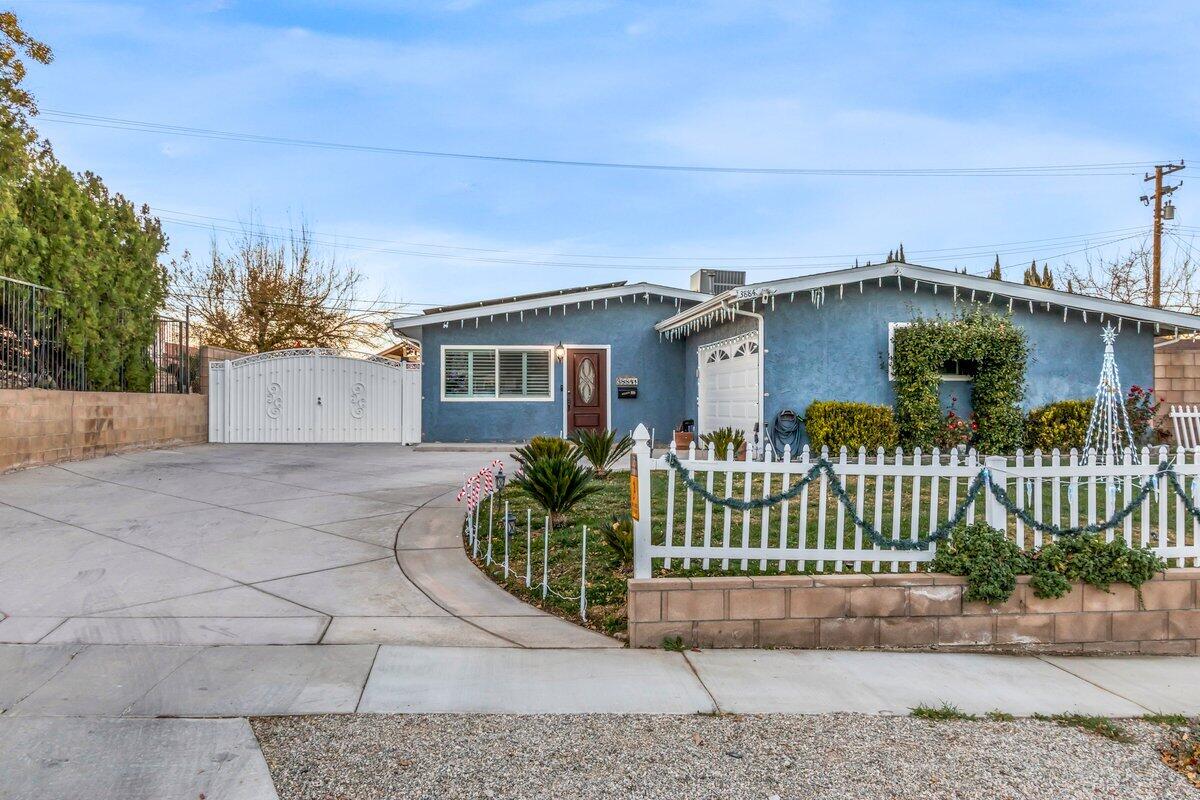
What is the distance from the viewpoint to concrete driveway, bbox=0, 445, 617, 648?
15.0 ft

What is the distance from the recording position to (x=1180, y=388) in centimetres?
1477

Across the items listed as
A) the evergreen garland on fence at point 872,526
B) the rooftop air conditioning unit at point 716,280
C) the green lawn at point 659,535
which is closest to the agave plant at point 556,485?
the green lawn at point 659,535

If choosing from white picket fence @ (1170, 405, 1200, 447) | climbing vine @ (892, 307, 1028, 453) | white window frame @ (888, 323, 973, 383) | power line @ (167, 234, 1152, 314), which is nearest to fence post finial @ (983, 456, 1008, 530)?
climbing vine @ (892, 307, 1028, 453)

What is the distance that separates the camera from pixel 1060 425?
41.2ft

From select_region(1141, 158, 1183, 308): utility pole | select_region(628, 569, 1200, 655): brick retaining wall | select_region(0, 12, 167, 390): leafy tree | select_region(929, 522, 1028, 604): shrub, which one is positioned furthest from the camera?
select_region(1141, 158, 1183, 308): utility pole

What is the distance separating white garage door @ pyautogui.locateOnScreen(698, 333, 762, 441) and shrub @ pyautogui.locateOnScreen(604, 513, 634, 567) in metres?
6.90

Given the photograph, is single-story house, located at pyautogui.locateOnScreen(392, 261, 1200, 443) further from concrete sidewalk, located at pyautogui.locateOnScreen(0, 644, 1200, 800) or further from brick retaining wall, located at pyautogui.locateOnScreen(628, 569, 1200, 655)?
concrete sidewalk, located at pyautogui.locateOnScreen(0, 644, 1200, 800)

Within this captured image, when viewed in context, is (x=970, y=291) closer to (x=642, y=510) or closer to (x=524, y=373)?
(x=524, y=373)

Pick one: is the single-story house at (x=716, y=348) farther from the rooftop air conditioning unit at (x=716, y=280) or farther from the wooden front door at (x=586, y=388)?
the rooftop air conditioning unit at (x=716, y=280)

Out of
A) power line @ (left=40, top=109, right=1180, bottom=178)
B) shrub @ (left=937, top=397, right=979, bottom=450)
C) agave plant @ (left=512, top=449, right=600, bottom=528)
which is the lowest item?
agave plant @ (left=512, top=449, right=600, bottom=528)

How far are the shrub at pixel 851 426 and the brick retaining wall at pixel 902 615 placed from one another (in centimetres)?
706

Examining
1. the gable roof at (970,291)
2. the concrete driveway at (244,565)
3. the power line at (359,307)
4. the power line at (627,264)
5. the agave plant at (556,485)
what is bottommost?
the concrete driveway at (244,565)

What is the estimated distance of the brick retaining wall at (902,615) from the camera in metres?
4.52

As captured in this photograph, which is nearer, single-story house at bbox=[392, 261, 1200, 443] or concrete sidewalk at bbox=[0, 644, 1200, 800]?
concrete sidewalk at bbox=[0, 644, 1200, 800]
